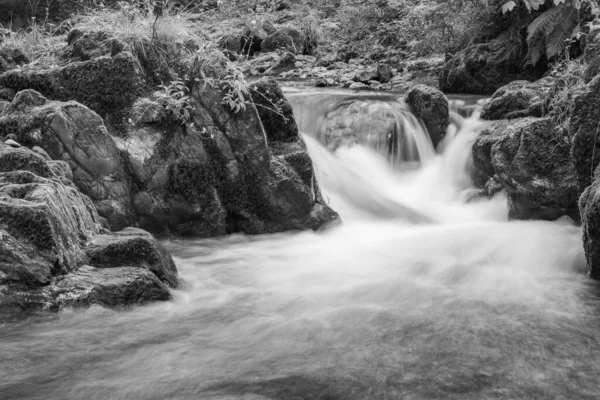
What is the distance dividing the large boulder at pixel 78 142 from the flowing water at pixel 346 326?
2.39ft

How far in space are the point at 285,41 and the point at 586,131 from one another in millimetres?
13905

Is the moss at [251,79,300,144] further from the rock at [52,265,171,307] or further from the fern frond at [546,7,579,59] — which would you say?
the fern frond at [546,7,579,59]

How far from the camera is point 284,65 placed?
1534 centimetres

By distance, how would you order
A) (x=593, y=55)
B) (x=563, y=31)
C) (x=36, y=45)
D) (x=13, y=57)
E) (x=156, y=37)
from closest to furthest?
(x=593, y=55) → (x=156, y=37) → (x=13, y=57) → (x=36, y=45) → (x=563, y=31)

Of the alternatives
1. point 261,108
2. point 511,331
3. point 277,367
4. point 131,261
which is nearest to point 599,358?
point 511,331

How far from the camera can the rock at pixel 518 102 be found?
7.51m

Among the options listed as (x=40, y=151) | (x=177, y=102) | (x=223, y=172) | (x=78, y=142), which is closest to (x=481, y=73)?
(x=223, y=172)

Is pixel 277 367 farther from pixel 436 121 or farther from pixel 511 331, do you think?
pixel 436 121

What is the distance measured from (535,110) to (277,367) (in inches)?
236

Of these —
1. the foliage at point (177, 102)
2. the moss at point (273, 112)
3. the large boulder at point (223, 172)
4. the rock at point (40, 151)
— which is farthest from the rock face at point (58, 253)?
the moss at point (273, 112)

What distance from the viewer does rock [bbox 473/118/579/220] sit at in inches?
226

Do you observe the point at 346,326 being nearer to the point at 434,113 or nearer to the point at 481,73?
the point at 434,113

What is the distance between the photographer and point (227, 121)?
5.78 m

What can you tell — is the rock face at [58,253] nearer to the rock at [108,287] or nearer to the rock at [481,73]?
the rock at [108,287]
